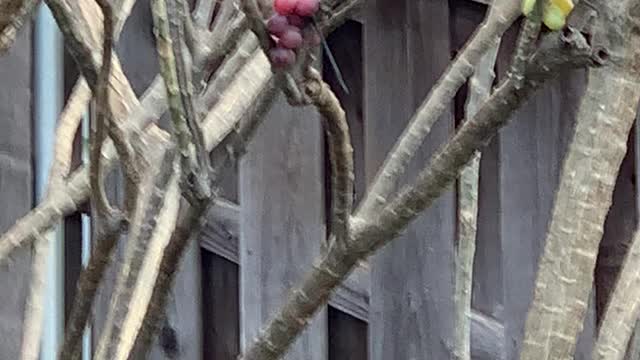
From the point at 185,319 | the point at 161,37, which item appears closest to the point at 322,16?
the point at 161,37

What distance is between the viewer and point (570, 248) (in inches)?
34.5

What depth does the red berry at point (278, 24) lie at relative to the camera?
758 millimetres

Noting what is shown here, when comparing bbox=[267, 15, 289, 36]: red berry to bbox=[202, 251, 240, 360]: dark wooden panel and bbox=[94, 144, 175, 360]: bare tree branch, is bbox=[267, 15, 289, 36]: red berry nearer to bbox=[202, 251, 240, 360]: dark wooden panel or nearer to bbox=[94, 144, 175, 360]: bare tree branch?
bbox=[94, 144, 175, 360]: bare tree branch

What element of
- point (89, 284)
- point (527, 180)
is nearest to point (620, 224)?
point (527, 180)

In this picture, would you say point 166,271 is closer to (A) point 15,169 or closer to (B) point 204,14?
(B) point 204,14

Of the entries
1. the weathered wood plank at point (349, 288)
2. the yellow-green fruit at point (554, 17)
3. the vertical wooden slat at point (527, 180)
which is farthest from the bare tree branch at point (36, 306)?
the yellow-green fruit at point (554, 17)

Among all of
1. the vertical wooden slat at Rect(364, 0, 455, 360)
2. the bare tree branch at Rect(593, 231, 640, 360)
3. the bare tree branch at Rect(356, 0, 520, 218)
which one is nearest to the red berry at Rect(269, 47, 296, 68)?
the bare tree branch at Rect(356, 0, 520, 218)

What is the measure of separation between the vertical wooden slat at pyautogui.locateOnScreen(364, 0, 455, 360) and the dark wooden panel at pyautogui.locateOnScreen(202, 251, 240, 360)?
294 mm

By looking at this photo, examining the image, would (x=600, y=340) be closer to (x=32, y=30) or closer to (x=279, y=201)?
(x=279, y=201)

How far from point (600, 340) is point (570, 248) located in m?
0.13

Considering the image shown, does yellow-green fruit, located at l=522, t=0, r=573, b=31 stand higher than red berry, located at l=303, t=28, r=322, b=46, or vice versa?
red berry, located at l=303, t=28, r=322, b=46

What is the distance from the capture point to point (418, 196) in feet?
2.97

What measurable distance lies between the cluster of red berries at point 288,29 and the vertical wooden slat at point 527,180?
97 centimetres

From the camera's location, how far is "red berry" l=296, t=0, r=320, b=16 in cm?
76
